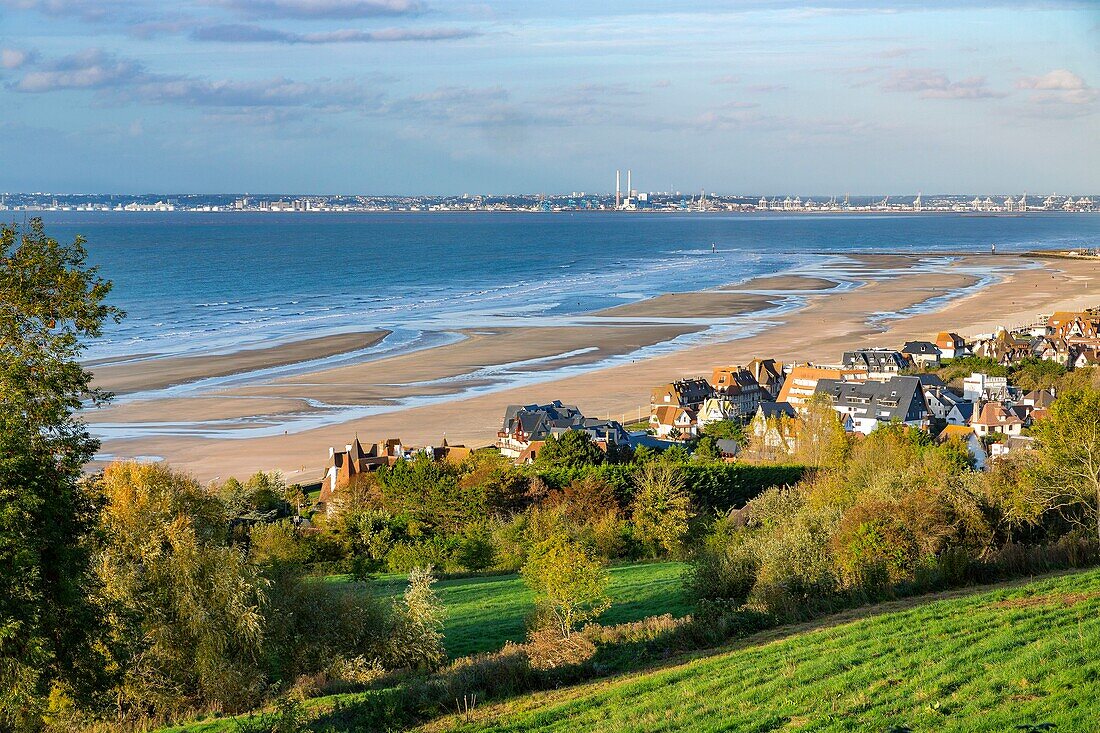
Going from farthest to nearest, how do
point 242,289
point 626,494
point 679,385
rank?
point 242,289 < point 679,385 < point 626,494

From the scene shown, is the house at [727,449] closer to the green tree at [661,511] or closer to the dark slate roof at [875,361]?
the green tree at [661,511]

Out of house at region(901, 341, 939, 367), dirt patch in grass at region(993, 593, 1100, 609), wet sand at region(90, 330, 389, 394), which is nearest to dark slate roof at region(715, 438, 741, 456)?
house at region(901, 341, 939, 367)

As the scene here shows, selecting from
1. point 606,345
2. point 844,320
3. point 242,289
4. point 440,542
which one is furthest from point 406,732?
point 242,289

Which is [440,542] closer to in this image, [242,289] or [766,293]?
[766,293]

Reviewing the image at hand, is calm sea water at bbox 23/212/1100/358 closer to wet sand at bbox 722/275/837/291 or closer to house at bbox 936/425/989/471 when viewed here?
wet sand at bbox 722/275/837/291

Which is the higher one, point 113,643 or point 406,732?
point 113,643

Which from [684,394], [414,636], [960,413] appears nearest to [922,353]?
[960,413]

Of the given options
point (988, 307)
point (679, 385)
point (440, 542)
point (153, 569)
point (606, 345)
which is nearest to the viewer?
point (153, 569)
